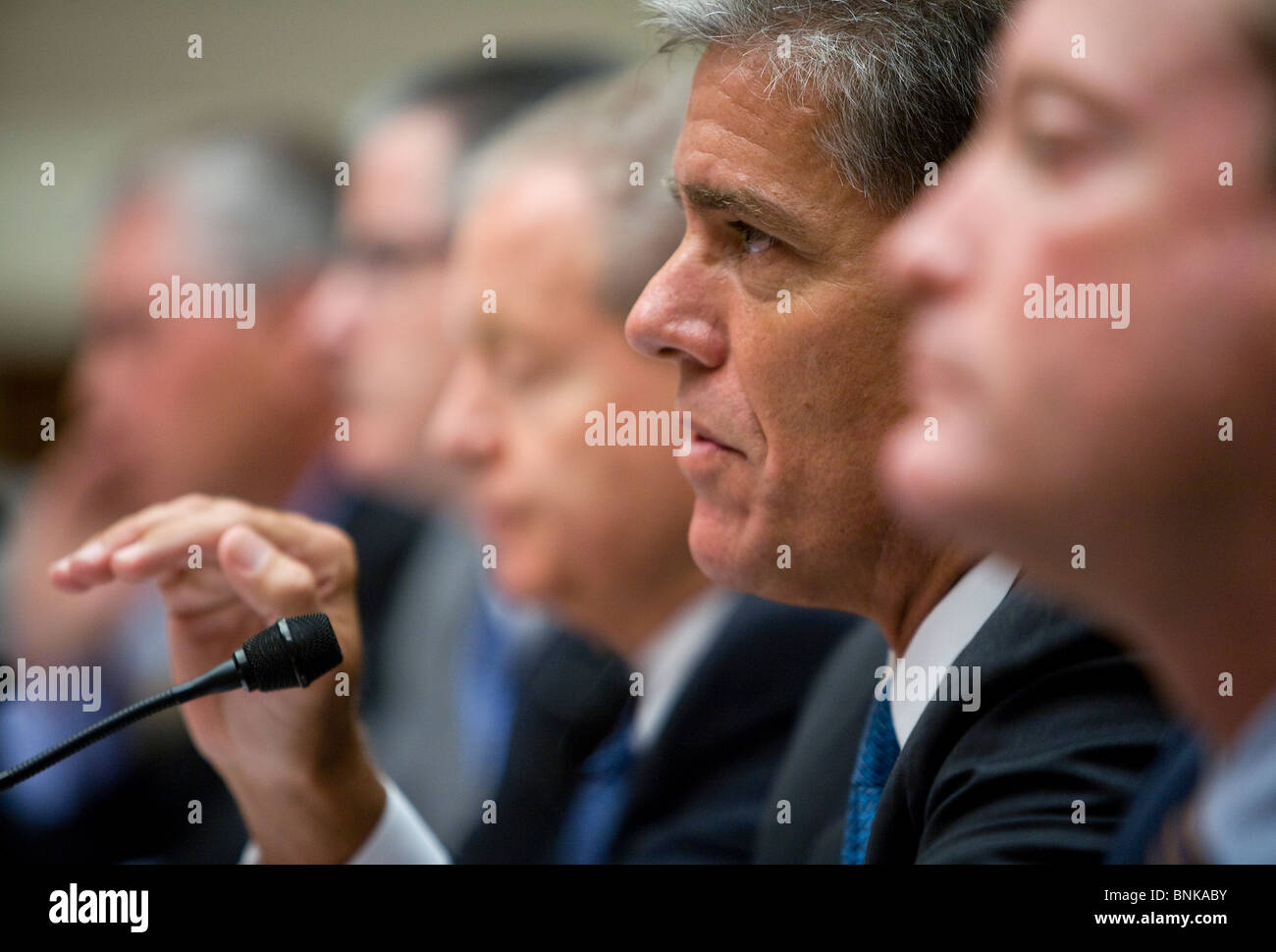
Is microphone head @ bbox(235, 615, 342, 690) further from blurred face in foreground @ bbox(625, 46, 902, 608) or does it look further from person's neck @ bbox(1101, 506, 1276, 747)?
person's neck @ bbox(1101, 506, 1276, 747)

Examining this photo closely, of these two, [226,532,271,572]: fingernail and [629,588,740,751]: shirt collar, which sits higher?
[226,532,271,572]: fingernail

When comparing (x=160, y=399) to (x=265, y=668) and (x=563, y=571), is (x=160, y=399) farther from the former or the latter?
(x=265, y=668)

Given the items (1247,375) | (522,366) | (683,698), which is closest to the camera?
(1247,375)

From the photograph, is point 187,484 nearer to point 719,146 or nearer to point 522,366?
point 522,366

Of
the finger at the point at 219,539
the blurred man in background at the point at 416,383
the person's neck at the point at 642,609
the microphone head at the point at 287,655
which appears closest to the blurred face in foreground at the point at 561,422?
the person's neck at the point at 642,609

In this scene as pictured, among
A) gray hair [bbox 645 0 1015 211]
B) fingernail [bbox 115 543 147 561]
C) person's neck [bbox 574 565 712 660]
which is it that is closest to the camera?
gray hair [bbox 645 0 1015 211]

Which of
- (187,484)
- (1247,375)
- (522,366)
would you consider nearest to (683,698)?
(522,366)

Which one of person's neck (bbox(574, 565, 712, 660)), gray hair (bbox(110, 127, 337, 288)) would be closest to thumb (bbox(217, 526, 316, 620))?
person's neck (bbox(574, 565, 712, 660))

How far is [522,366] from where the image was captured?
1.52m

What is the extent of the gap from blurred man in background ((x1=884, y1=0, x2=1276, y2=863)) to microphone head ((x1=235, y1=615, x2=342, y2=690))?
452 mm

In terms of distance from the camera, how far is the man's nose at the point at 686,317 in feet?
3.15

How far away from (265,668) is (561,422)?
633 mm

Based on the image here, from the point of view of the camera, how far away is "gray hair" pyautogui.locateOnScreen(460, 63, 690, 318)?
1388 millimetres
